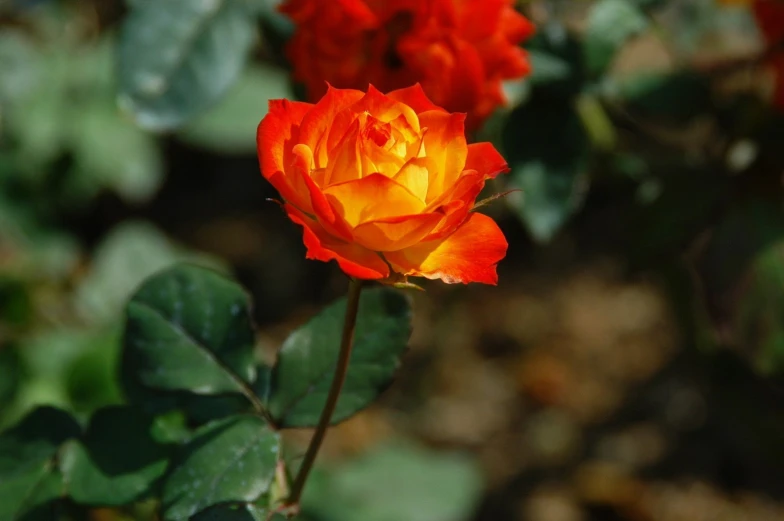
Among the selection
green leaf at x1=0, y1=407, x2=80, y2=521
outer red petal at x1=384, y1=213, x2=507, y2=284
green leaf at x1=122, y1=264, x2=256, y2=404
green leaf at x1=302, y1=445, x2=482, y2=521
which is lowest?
green leaf at x1=302, y1=445, x2=482, y2=521

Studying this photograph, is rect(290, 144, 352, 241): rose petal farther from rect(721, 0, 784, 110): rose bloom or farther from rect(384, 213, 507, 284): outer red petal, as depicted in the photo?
rect(721, 0, 784, 110): rose bloom

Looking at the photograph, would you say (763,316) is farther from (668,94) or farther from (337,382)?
(337,382)

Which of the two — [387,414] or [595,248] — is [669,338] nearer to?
[595,248]

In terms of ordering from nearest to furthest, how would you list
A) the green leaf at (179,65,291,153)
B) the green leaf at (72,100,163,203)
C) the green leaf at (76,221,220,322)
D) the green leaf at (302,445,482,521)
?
the green leaf at (76,221,220,322)
the green leaf at (302,445,482,521)
the green leaf at (72,100,163,203)
the green leaf at (179,65,291,153)

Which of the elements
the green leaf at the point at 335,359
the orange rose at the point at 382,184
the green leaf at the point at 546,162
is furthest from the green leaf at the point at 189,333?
the green leaf at the point at 546,162

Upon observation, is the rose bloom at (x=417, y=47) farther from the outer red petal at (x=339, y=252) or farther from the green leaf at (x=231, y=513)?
the green leaf at (x=231, y=513)

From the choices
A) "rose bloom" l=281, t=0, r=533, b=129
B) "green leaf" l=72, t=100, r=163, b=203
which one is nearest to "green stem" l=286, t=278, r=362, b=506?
"rose bloom" l=281, t=0, r=533, b=129

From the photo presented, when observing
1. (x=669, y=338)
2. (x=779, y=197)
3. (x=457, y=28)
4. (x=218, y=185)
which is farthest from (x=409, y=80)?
(x=218, y=185)
